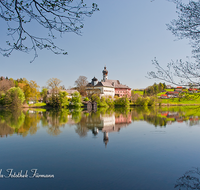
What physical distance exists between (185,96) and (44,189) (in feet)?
17.5

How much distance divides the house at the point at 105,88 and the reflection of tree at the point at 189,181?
181 feet

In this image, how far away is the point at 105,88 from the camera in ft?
226

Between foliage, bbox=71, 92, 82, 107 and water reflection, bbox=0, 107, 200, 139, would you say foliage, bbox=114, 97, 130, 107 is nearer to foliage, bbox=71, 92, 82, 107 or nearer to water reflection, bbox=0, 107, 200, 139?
foliage, bbox=71, 92, 82, 107

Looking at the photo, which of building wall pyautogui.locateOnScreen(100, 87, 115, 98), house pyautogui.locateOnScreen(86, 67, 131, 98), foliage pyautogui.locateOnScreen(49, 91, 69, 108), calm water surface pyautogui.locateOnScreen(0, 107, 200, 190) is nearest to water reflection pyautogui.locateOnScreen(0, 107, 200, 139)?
calm water surface pyautogui.locateOnScreen(0, 107, 200, 190)

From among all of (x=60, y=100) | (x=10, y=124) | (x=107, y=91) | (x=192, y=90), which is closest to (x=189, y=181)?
(x=192, y=90)

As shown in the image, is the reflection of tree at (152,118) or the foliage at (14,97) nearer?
the reflection of tree at (152,118)

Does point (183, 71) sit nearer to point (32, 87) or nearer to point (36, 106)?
point (36, 106)

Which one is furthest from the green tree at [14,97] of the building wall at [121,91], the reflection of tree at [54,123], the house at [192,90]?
the house at [192,90]

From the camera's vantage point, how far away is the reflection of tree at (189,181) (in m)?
5.74

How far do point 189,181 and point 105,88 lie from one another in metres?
63.0

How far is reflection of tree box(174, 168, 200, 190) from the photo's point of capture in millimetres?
5738

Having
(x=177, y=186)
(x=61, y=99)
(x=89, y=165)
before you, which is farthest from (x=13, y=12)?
(x=61, y=99)

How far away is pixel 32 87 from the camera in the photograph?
53.8 m

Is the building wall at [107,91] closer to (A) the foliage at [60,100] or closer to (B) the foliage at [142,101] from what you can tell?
→ (B) the foliage at [142,101]
